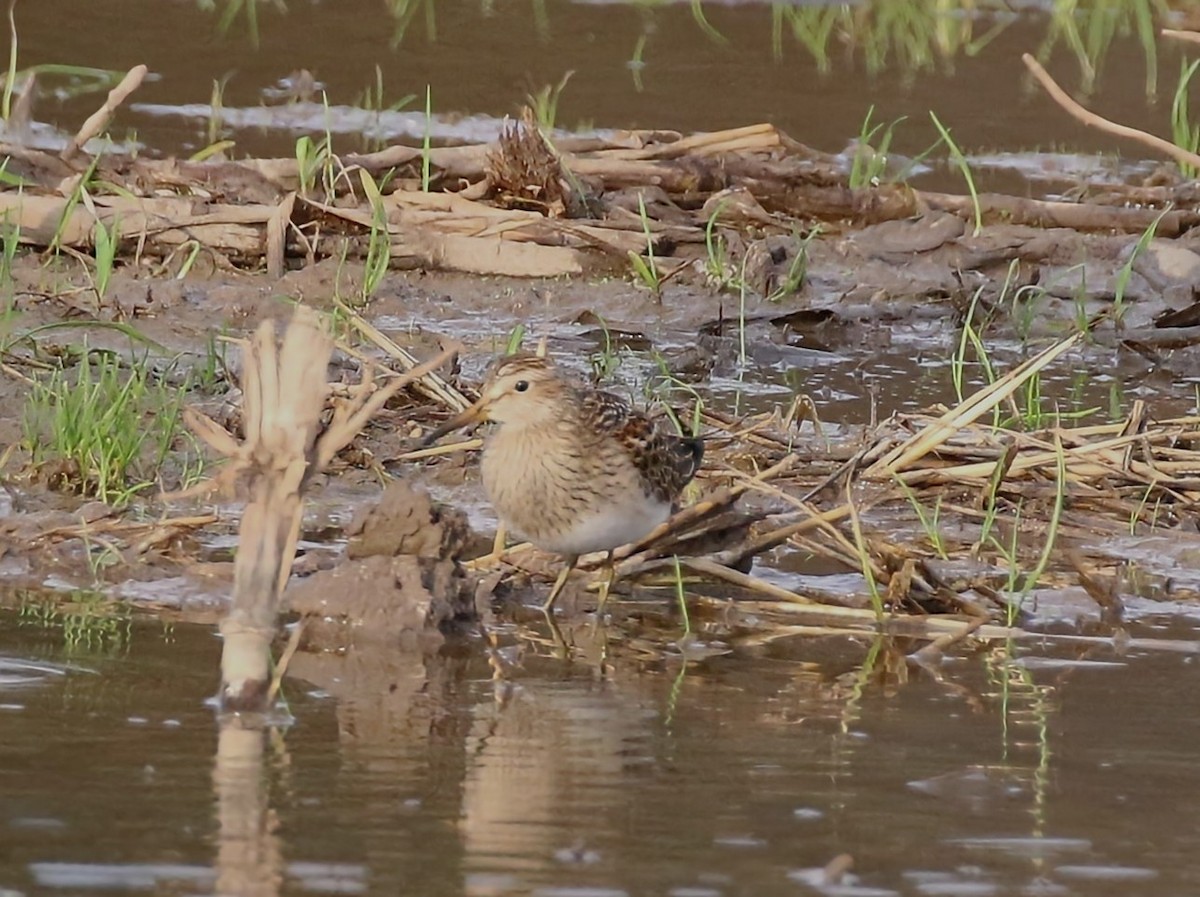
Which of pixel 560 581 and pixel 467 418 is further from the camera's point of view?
pixel 467 418

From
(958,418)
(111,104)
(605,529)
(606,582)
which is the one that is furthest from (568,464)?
(111,104)

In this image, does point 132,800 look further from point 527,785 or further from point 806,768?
point 806,768

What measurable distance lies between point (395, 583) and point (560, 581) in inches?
22.1

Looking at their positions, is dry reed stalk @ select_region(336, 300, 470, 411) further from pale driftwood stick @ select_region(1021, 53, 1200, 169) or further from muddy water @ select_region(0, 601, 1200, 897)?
pale driftwood stick @ select_region(1021, 53, 1200, 169)

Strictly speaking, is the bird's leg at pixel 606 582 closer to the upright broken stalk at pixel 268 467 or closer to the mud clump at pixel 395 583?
the mud clump at pixel 395 583

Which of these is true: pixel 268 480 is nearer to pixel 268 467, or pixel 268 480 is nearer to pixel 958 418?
pixel 268 467

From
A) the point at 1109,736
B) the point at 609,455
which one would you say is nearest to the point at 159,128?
the point at 609,455

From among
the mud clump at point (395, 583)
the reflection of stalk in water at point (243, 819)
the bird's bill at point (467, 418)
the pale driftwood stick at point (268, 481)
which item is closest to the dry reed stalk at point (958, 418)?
the bird's bill at point (467, 418)

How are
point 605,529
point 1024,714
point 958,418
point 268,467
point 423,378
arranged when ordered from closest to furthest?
point 268,467
point 1024,714
point 605,529
point 958,418
point 423,378

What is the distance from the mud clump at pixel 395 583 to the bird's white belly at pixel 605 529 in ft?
0.81

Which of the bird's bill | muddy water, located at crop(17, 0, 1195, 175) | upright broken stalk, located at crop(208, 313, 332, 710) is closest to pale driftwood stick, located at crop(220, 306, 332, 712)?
upright broken stalk, located at crop(208, 313, 332, 710)

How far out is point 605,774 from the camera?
418 centimetres

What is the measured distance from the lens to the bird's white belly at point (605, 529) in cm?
551

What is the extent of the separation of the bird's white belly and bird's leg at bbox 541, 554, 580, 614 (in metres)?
0.10
